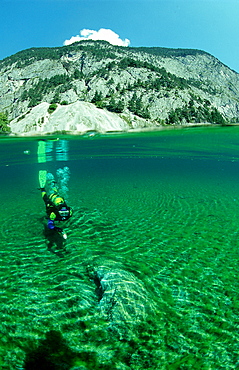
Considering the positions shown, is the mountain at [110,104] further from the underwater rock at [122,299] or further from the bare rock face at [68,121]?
the underwater rock at [122,299]

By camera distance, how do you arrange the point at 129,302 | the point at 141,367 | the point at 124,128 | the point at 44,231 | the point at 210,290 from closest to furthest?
the point at 141,367 → the point at 129,302 → the point at 210,290 → the point at 44,231 → the point at 124,128

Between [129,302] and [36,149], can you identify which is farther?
[36,149]

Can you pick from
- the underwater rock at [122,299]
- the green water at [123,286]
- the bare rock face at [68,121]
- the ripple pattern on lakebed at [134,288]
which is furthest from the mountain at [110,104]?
the underwater rock at [122,299]

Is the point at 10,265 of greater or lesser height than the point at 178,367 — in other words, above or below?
above

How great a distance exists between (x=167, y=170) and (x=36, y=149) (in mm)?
37012

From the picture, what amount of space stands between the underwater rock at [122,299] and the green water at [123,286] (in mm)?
61

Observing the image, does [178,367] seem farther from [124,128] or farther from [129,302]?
[124,128]

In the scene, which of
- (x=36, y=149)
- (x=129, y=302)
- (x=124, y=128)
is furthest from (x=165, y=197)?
(x=124, y=128)

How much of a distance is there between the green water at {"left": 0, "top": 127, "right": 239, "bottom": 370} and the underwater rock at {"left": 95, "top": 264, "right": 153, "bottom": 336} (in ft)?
0.20

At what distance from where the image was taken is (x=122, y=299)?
6.14m

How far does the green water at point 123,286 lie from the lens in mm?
4924

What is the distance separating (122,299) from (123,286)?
0.49m

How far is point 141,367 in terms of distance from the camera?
4.61 m

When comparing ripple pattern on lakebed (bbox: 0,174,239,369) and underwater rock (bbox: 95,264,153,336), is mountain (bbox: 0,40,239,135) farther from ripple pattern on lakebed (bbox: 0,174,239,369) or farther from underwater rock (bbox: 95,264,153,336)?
underwater rock (bbox: 95,264,153,336)
